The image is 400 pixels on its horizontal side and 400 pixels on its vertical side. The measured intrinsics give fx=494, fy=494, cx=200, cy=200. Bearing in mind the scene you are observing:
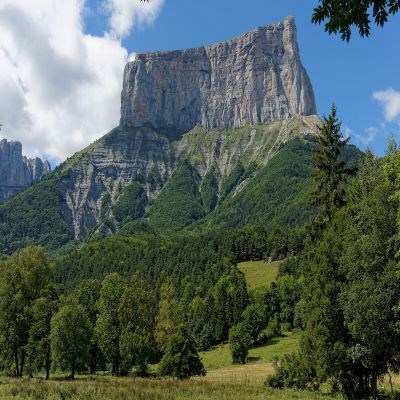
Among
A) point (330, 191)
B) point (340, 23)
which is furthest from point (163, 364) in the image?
point (340, 23)

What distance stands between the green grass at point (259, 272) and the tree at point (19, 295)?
95464mm

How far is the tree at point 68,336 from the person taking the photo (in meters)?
51.0

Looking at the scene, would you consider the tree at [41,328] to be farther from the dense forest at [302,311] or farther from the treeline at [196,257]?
the treeline at [196,257]

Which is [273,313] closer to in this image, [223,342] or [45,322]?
[223,342]

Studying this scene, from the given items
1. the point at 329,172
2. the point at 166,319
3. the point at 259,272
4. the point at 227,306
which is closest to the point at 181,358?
the point at 329,172

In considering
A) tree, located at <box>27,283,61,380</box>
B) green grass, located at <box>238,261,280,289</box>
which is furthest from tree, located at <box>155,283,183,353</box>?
green grass, located at <box>238,261,280,289</box>

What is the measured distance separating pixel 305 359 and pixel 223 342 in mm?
84366

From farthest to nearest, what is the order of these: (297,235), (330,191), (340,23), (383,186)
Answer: (297,235) → (330,191) → (383,186) → (340,23)

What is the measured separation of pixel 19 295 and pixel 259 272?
12146 cm

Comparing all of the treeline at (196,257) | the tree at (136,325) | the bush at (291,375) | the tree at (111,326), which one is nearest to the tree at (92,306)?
the tree at (111,326)

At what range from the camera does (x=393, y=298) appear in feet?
87.9

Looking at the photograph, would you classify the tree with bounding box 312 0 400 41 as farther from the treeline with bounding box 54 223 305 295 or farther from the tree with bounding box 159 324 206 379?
the treeline with bounding box 54 223 305 295

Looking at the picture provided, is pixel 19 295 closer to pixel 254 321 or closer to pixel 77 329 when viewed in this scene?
pixel 77 329

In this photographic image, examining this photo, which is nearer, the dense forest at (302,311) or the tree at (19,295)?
the dense forest at (302,311)
